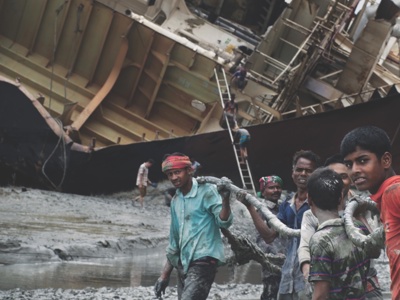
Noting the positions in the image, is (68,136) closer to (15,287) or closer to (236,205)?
(236,205)

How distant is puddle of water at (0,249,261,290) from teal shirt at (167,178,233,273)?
11.2ft

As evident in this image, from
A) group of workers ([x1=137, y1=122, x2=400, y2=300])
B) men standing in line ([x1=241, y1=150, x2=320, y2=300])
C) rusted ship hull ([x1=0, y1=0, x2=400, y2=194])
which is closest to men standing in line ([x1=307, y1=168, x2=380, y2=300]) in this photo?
group of workers ([x1=137, y1=122, x2=400, y2=300])

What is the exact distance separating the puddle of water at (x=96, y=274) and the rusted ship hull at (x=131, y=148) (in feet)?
26.1

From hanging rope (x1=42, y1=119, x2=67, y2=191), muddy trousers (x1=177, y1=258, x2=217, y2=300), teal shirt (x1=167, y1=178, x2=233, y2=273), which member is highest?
teal shirt (x1=167, y1=178, x2=233, y2=273)

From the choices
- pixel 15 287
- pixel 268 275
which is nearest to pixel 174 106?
pixel 15 287

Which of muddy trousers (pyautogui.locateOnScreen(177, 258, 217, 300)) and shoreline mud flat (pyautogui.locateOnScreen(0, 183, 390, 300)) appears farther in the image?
shoreline mud flat (pyautogui.locateOnScreen(0, 183, 390, 300))

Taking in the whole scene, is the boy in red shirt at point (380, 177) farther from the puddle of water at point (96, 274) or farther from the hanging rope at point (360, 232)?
the puddle of water at point (96, 274)

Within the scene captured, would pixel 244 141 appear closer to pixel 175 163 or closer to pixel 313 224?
→ pixel 175 163

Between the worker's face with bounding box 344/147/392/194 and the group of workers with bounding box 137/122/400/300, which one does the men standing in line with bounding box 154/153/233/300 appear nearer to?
the group of workers with bounding box 137/122/400/300

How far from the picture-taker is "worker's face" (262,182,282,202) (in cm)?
823

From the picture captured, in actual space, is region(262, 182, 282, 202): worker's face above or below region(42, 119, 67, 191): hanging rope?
above

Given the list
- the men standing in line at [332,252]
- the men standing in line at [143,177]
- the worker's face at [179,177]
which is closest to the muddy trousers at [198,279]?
the worker's face at [179,177]

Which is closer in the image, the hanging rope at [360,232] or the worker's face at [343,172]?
the hanging rope at [360,232]

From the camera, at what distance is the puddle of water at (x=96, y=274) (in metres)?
10.7
